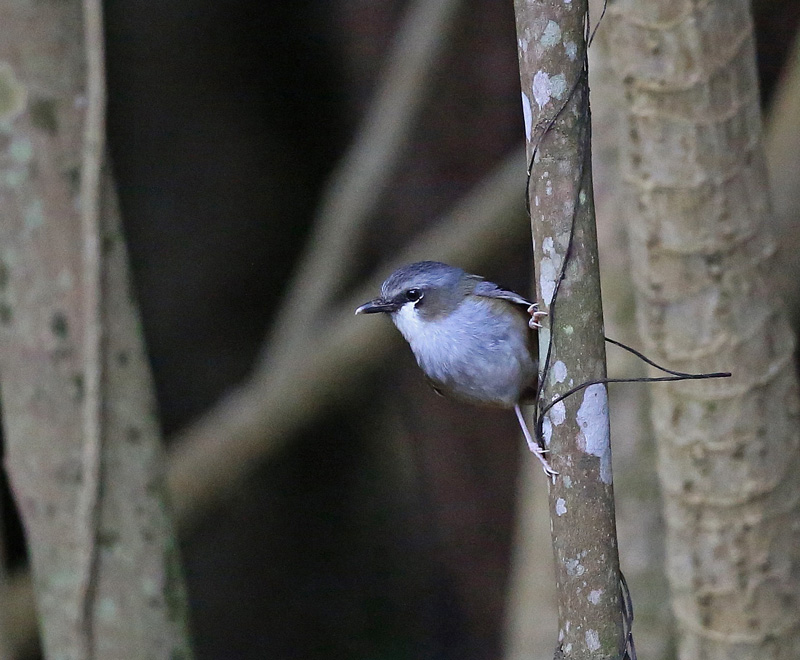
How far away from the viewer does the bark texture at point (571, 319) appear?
1599mm

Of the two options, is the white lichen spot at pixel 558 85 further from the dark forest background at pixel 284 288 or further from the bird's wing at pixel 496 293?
the dark forest background at pixel 284 288

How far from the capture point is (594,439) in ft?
5.49

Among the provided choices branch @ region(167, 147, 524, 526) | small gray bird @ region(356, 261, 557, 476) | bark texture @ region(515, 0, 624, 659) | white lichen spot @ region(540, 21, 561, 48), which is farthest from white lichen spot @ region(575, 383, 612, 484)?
branch @ region(167, 147, 524, 526)

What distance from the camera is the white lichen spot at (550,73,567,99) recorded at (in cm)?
160

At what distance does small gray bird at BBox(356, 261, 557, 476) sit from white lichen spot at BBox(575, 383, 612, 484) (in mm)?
777

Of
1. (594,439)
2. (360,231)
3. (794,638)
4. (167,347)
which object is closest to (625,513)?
(794,638)

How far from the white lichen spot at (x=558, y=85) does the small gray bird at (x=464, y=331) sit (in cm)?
89

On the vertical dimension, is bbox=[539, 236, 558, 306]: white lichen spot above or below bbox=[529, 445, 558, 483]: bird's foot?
above

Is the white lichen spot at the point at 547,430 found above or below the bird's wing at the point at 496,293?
below

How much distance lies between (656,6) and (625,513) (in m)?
1.59

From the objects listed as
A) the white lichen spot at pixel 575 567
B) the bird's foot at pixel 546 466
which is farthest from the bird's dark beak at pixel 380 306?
the white lichen spot at pixel 575 567

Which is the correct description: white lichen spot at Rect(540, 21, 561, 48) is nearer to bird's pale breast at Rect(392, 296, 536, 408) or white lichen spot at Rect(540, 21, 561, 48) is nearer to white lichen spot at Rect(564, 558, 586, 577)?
white lichen spot at Rect(564, 558, 586, 577)

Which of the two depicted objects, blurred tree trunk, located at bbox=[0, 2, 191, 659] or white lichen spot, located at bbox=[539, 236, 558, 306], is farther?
blurred tree trunk, located at bbox=[0, 2, 191, 659]

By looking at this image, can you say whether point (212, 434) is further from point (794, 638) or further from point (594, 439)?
point (594, 439)
